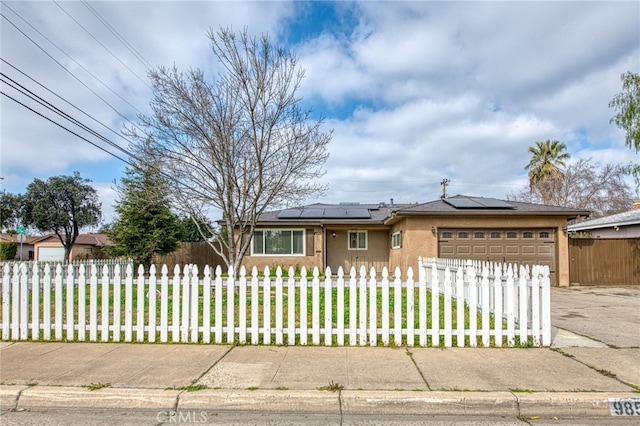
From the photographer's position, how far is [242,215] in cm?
897

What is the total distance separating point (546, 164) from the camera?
106ft

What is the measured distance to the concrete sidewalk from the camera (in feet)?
12.6

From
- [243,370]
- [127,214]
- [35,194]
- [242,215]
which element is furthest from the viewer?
[35,194]

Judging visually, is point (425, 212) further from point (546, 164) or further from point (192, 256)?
point (546, 164)

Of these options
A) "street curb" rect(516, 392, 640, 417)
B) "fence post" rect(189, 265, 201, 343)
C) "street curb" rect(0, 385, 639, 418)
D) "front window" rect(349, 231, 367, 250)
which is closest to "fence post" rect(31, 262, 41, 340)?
"fence post" rect(189, 265, 201, 343)

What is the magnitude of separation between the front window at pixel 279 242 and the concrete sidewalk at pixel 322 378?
12.1m

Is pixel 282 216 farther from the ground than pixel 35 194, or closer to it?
closer to it

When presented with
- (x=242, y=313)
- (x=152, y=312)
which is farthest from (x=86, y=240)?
(x=242, y=313)

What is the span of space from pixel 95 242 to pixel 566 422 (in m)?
46.9

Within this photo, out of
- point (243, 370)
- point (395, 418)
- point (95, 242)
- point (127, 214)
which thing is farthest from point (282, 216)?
point (95, 242)

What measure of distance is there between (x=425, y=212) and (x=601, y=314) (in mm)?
6642

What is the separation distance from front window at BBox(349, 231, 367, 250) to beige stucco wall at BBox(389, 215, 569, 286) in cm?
478

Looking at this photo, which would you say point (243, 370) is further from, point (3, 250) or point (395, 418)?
point (3, 250)

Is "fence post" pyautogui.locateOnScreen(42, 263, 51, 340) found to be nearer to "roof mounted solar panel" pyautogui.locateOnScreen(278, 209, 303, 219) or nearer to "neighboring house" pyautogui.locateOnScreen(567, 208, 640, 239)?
"roof mounted solar panel" pyautogui.locateOnScreen(278, 209, 303, 219)
